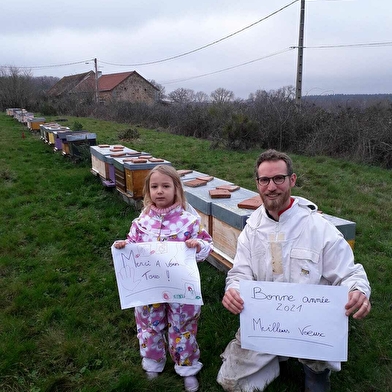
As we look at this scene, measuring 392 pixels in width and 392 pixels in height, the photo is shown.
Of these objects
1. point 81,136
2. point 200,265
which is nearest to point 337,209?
point 200,265

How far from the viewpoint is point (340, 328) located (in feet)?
6.17

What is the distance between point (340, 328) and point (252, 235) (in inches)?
27.4

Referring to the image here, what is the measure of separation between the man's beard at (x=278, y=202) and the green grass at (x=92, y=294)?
1155 mm

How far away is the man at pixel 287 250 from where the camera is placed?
2061 mm

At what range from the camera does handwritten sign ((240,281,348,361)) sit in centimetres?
188

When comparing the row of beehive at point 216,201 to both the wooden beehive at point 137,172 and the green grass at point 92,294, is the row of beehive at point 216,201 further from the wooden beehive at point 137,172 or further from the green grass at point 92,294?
the green grass at point 92,294

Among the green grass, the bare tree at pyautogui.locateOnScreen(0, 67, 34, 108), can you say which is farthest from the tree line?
the bare tree at pyautogui.locateOnScreen(0, 67, 34, 108)

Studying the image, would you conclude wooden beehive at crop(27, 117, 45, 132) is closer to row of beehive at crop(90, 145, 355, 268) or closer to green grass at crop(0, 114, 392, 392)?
green grass at crop(0, 114, 392, 392)

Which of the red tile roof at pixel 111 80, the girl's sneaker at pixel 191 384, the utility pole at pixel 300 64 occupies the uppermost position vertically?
the red tile roof at pixel 111 80

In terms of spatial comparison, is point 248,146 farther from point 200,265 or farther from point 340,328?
point 340,328

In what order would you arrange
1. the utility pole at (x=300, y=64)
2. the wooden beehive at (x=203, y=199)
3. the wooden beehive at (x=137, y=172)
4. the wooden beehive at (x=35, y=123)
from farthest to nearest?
the wooden beehive at (x=35, y=123)
the utility pole at (x=300, y=64)
the wooden beehive at (x=137, y=172)
the wooden beehive at (x=203, y=199)

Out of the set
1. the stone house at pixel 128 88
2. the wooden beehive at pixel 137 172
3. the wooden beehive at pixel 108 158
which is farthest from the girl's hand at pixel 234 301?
the stone house at pixel 128 88

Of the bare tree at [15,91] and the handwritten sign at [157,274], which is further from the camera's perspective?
the bare tree at [15,91]

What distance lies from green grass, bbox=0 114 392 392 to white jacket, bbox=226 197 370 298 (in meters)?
0.78
